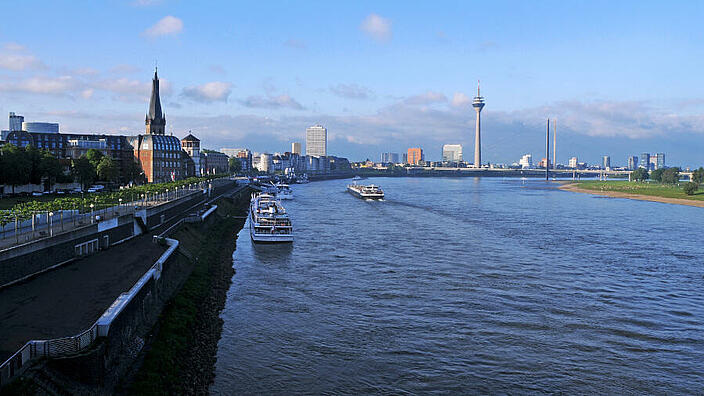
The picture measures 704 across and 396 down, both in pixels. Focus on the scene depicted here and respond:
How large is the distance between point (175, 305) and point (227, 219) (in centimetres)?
3854

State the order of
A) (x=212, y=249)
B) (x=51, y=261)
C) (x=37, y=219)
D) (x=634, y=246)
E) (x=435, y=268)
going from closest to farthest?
(x=51, y=261) < (x=37, y=219) < (x=435, y=268) < (x=212, y=249) < (x=634, y=246)

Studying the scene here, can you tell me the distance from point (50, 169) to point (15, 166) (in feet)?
21.5

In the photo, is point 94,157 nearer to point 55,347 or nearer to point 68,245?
point 68,245

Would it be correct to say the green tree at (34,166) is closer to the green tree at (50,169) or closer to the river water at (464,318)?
the green tree at (50,169)

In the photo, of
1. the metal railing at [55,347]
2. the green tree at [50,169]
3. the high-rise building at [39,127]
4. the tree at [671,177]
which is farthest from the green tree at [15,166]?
the tree at [671,177]

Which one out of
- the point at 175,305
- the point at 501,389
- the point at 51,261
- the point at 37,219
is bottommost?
the point at 501,389

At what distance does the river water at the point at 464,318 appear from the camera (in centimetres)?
1697

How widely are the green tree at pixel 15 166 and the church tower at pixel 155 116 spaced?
58.8 m

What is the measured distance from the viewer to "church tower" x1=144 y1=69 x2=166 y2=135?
110 meters

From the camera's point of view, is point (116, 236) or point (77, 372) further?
point (116, 236)

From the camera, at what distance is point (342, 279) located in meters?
29.4

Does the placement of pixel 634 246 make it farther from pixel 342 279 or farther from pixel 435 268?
pixel 342 279

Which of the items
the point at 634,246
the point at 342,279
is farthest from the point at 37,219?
the point at 634,246

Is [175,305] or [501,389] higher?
[175,305]
